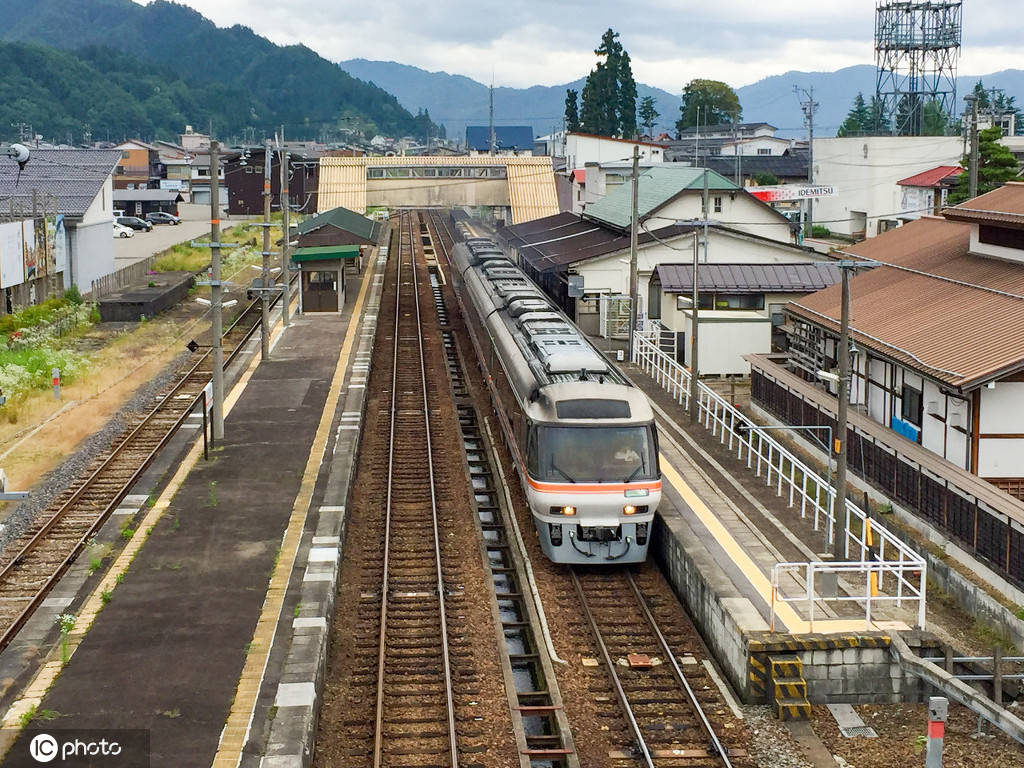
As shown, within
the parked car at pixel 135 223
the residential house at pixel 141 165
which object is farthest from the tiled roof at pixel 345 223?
the residential house at pixel 141 165

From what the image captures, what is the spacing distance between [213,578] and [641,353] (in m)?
19.6

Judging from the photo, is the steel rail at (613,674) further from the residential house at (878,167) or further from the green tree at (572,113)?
the green tree at (572,113)

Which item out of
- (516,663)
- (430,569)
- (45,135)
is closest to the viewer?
(516,663)

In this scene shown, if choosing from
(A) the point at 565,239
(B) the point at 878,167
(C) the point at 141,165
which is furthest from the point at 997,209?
(C) the point at 141,165

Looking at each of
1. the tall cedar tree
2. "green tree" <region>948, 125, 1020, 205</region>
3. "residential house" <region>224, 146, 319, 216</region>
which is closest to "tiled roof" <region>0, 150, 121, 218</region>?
"residential house" <region>224, 146, 319, 216</region>

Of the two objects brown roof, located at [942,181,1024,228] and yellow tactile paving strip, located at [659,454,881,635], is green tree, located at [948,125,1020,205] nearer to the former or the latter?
brown roof, located at [942,181,1024,228]

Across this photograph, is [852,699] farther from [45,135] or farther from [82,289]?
[45,135]

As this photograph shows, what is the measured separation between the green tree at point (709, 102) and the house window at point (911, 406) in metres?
122

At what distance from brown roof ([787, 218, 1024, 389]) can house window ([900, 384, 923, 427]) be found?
0.82 m

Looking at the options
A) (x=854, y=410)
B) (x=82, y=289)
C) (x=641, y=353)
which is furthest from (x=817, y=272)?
(x=82, y=289)

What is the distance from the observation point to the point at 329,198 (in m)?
53.5

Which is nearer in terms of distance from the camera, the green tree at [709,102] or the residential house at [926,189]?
the residential house at [926,189]

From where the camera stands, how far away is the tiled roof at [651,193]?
41.8 m

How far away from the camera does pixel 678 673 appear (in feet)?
47.5
